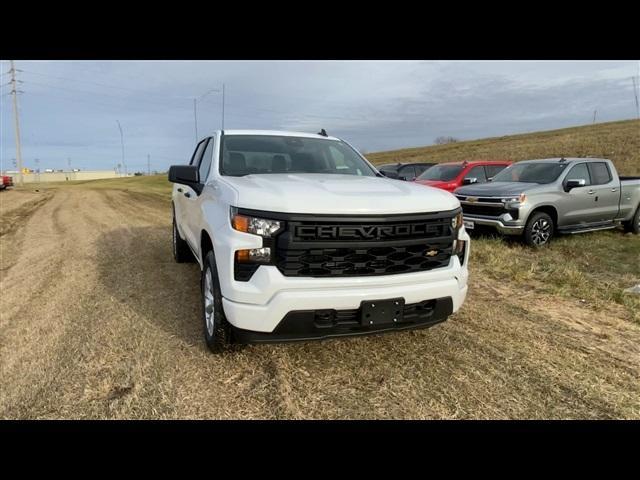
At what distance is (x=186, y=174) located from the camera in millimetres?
4031

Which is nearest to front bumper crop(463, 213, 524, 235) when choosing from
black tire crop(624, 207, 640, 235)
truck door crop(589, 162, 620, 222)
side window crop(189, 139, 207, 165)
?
truck door crop(589, 162, 620, 222)

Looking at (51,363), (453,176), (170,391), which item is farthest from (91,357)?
(453,176)

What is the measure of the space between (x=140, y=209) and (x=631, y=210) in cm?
1465

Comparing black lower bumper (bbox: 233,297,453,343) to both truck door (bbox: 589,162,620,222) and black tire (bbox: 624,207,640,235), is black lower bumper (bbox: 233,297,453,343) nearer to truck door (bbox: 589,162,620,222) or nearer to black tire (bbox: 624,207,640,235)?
truck door (bbox: 589,162,620,222)

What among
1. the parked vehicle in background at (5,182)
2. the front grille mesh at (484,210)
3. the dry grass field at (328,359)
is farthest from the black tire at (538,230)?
the parked vehicle in background at (5,182)

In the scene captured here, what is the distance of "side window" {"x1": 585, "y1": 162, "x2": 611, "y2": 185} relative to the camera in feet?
28.6

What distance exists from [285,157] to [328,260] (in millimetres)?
1874

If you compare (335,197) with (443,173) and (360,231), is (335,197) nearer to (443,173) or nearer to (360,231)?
(360,231)

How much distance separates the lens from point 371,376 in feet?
10.2

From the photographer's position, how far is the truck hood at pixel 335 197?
275 cm

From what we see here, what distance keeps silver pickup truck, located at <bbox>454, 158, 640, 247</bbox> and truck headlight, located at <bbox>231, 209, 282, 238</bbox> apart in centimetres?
610

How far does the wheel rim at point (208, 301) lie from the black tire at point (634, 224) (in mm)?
9675
